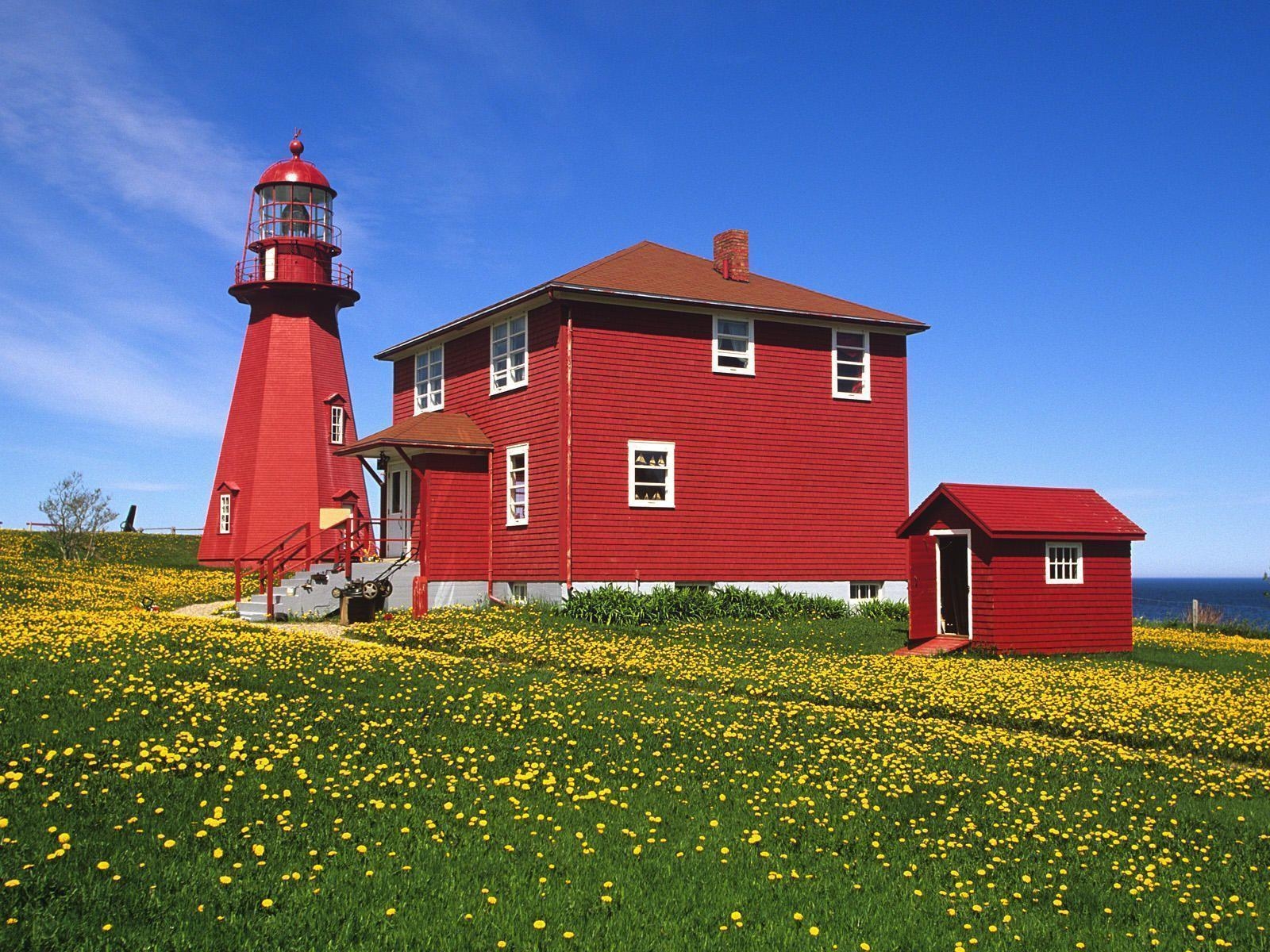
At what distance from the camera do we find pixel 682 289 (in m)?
28.0

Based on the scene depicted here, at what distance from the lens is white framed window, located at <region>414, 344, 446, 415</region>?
104 ft

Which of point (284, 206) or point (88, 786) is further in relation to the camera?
point (284, 206)

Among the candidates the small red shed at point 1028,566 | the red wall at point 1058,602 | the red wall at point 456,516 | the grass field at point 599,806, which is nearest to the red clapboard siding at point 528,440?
the red wall at point 456,516

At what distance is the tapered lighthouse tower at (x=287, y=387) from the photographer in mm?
38938

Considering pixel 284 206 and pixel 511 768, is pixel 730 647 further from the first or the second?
pixel 284 206

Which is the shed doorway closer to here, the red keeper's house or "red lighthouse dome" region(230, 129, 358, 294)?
the red keeper's house

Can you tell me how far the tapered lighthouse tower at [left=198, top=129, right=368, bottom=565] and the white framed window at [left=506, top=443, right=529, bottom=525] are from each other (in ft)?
43.4

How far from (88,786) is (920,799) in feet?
22.2

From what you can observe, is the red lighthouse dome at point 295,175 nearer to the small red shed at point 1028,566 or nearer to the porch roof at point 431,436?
the porch roof at point 431,436

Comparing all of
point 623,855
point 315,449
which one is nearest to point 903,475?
point 315,449

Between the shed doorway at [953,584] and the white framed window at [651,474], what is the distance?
6610 millimetres

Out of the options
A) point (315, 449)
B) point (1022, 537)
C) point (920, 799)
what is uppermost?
point (315, 449)

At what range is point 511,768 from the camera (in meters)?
10.1

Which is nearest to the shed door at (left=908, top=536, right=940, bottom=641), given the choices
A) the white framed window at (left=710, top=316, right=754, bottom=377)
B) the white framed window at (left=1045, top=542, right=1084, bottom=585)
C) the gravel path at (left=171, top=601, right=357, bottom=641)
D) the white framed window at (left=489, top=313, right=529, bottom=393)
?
the white framed window at (left=1045, top=542, right=1084, bottom=585)
